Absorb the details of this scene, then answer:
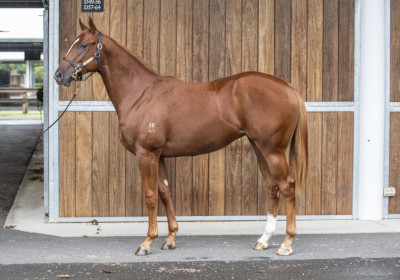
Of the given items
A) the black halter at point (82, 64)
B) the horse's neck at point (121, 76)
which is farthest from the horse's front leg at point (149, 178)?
the black halter at point (82, 64)

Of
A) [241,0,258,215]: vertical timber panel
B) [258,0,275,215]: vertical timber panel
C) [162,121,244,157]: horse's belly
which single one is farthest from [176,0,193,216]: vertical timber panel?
[162,121,244,157]: horse's belly

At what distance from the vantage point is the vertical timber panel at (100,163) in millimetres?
6715

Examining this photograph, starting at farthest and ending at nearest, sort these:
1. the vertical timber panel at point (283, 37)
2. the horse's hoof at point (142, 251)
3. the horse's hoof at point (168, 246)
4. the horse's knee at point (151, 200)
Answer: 1. the vertical timber panel at point (283, 37)
2. the horse's hoof at point (168, 246)
3. the horse's knee at point (151, 200)
4. the horse's hoof at point (142, 251)

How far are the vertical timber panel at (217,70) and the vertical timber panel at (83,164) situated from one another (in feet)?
4.11

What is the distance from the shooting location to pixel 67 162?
6688 mm

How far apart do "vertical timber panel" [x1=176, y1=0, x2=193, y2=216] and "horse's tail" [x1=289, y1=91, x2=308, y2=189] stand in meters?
1.49

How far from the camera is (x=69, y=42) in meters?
6.62

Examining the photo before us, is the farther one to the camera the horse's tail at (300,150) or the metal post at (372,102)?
the metal post at (372,102)

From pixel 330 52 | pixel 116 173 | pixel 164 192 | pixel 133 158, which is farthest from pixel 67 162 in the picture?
pixel 330 52

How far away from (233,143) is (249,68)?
80 centimetres

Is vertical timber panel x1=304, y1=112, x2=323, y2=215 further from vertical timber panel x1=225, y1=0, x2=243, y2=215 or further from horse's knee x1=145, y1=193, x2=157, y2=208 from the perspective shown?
horse's knee x1=145, y1=193, x2=157, y2=208

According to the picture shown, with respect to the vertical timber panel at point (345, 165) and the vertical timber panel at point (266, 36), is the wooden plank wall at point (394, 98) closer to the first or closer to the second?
the vertical timber panel at point (345, 165)

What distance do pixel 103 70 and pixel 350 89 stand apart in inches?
105

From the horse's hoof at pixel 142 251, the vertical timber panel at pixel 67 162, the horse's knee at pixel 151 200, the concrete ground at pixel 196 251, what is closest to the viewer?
the concrete ground at pixel 196 251
